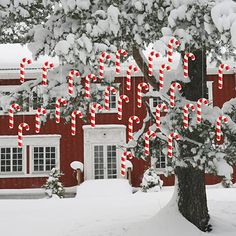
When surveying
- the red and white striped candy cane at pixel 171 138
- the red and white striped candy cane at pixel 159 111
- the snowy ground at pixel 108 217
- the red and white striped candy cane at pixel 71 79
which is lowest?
the snowy ground at pixel 108 217

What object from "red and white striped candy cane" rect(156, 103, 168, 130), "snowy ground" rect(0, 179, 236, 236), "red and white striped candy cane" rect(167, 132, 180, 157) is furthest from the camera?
"snowy ground" rect(0, 179, 236, 236)

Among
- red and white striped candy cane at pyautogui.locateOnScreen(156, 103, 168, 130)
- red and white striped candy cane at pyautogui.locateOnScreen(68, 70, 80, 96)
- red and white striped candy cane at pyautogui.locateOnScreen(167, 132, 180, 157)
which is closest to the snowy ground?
red and white striped candy cane at pyautogui.locateOnScreen(167, 132, 180, 157)

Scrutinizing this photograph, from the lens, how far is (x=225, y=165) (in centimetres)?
784

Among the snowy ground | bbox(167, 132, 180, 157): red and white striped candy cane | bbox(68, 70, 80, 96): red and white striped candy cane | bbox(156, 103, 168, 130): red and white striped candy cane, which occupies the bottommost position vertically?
the snowy ground

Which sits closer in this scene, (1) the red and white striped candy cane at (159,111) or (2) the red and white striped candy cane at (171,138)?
(1) the red and white striped candy cane at (159,111)

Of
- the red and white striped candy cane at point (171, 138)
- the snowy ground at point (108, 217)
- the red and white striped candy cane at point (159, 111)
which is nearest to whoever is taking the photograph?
the red and white striped candy cane at point (159, 111)

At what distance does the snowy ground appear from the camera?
31.7 ft

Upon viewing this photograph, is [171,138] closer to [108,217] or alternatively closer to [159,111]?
[159,111]

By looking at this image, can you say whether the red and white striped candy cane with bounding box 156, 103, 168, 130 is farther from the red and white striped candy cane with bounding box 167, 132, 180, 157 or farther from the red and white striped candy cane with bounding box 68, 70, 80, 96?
the red and white striped candy cane with bounding box 68, 70, 80, 96

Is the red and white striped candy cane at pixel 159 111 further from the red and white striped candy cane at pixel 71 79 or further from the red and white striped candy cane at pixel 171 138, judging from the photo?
the red and white striped candy cane at pixel 71 79

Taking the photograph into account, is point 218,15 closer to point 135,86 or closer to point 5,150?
point 135,86

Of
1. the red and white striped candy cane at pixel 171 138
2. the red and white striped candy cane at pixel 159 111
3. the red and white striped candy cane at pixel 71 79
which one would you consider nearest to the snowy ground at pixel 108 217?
the red and white striped candy cane at pixel 171 138

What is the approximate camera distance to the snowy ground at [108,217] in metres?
9.67

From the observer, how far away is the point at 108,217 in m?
11.8
